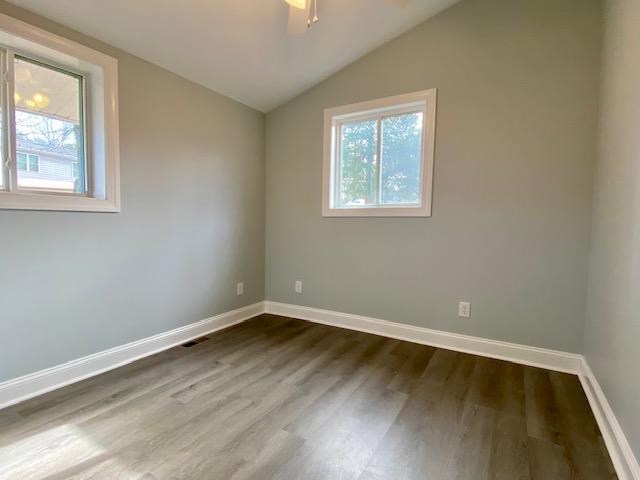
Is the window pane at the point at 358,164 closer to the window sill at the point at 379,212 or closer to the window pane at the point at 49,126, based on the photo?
the window sill at the point at 379,212

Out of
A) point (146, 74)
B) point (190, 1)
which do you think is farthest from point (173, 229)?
point (190, 1)

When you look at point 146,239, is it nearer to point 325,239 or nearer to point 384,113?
point 325,239

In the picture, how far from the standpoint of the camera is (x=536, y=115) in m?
2.35

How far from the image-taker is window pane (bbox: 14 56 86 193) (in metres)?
1.91

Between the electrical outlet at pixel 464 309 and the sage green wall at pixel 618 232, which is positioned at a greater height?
the sage green wall at pixel 618 232

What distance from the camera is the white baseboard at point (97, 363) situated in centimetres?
183

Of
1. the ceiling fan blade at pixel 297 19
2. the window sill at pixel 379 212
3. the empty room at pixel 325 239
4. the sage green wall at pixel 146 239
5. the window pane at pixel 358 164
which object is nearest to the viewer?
the empty room at pixel 325 239

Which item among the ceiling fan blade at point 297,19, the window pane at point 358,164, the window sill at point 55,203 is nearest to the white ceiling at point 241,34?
the ceiling fan blade at point 297,19

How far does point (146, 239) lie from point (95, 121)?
2.93ft

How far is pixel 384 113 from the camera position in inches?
118

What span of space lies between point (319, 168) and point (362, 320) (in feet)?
5.34

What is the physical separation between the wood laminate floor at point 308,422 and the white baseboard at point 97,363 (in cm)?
8

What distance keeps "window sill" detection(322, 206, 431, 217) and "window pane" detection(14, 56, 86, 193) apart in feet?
6.84

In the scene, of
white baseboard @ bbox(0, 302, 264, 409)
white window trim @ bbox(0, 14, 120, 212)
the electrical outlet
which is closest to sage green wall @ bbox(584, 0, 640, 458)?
the electrical outlet
